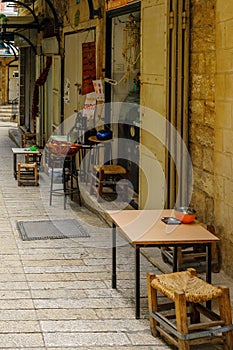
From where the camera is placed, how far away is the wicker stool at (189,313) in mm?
4535

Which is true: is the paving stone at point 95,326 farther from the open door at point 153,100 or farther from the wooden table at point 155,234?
the open door at point 153,100

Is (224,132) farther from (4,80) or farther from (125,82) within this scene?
(4,80)

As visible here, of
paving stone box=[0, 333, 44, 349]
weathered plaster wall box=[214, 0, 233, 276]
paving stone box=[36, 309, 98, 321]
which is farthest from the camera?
weathered plaster wall box=[214, 0, 233, 276]

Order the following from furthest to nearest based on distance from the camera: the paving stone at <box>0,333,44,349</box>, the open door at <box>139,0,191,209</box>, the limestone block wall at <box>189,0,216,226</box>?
the open door at <box>139,0,191,209</box> < the limestone block wall at <box>189,0,216,226</box> < the paving stone at <box>0,333,44,349</box>

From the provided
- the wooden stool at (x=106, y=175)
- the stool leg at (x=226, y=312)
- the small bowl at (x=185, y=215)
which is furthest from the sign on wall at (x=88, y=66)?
the stool leg at (x=226, y=312)

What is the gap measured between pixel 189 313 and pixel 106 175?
481 centimetres

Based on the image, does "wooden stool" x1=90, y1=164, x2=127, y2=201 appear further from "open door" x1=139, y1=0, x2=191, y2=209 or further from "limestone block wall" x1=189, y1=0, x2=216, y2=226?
"limestone block wall" x1=189, y1=0, x2=216, y2=226

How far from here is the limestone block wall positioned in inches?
257

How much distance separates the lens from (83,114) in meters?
11.3

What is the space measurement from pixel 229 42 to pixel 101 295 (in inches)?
90.5

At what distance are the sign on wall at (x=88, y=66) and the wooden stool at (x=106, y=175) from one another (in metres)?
1.72

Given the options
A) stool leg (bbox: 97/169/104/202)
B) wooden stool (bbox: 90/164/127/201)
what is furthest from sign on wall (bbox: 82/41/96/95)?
stool leg (bbox: 97/169/104/202)

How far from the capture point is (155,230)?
543 centimetres

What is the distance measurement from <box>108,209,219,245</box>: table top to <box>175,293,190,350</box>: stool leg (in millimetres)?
656
